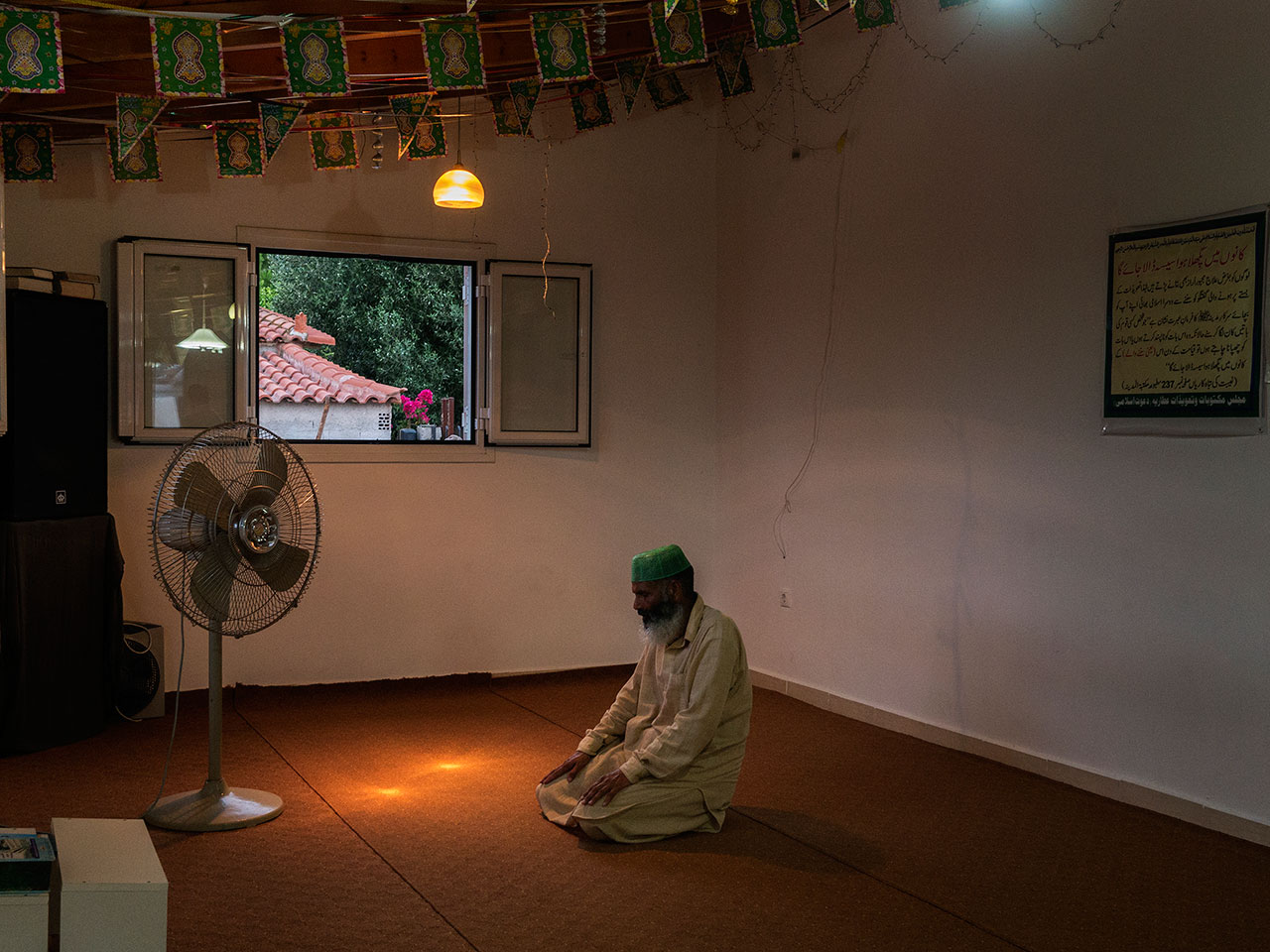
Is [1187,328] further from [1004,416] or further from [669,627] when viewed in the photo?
[669,627]

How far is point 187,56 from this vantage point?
415 cm

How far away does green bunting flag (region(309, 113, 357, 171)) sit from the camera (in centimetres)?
586

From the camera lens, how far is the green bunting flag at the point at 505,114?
567cm

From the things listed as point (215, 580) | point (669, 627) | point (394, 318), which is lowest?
point (669, 627)

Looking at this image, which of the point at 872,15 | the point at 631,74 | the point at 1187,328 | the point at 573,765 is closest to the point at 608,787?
the point at 573,765

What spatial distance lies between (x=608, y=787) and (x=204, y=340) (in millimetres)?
3366

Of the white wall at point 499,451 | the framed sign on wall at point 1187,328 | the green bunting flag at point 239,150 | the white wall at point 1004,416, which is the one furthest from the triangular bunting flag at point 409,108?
the framed sign on wall at point 1187,328

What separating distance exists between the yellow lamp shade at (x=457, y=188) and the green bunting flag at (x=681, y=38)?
3.99ft

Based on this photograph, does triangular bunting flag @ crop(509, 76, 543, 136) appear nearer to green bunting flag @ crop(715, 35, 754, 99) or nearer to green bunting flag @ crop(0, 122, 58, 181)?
green bunting flag @ crop(715, 35, 754, 99)

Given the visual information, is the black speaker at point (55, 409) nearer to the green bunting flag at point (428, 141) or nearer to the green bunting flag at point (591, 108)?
the green bunting flag at point (428, 141)

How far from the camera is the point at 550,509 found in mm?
6742

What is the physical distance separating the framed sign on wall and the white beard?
1856 mm

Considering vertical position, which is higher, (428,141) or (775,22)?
(775,22)

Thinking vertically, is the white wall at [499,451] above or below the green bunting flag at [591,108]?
below
